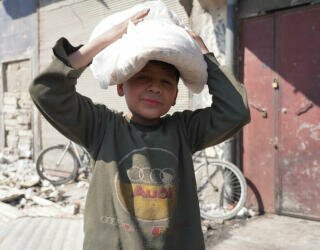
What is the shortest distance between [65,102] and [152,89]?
319mm

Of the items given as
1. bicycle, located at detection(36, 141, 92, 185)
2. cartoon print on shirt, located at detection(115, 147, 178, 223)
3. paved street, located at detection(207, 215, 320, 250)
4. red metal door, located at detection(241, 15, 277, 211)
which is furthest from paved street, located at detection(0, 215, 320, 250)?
cartoon print on shirt, located at detection(115, 147, 178, 223)

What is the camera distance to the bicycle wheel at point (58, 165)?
7211 mm

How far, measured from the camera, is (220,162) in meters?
5.03

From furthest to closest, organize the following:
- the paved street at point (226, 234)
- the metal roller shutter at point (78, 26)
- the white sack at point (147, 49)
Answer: the metal roller shutter at point (78, 26) < the paved street at point (226, 234) < the white sack at point (147, 49)

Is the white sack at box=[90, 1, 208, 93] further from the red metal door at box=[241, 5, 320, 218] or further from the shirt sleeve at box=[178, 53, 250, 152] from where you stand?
the red metal door at box=[241, 5, 320, 218]

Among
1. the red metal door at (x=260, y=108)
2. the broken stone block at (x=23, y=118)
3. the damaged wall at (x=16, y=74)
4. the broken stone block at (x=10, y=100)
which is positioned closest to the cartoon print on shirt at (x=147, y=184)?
the red metal door at (x=260, y=108)

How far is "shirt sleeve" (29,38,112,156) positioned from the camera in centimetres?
146

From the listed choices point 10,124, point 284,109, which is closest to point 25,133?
point 10,124

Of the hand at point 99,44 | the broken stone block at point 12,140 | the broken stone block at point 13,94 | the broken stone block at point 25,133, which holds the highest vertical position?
the broken stone block at point 13,94

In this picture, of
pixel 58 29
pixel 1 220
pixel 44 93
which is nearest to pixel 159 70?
pixel 44 93

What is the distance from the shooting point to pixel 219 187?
526 cm

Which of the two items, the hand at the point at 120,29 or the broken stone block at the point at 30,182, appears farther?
the broken stone block at the point at 30,182

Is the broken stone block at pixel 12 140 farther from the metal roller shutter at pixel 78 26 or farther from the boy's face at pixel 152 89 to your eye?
the boy's face at pixel 152 89

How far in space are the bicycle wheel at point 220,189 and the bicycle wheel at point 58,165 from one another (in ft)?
9.05
